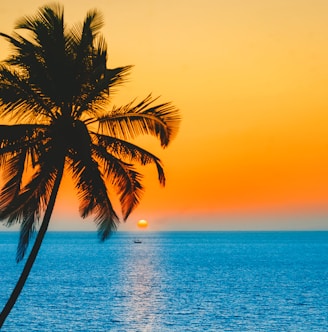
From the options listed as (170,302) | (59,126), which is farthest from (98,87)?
(170,302)

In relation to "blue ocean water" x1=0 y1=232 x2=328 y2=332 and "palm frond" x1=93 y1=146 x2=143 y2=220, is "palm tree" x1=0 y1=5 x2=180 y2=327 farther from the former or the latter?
"blue ocean water" x1=0 y1=232 x2=328 y2=332

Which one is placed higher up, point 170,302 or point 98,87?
point 98,87

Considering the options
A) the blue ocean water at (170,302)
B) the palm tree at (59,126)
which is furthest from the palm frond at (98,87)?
the blue ocean water at (170,302)

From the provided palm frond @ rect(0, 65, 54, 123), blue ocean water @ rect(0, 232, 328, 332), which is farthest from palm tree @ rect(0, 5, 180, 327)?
blue ocean water @ rect(0, 232, 328, 332)

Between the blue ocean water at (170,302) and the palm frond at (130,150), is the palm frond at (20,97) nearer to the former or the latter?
the palm frond at (130,150)

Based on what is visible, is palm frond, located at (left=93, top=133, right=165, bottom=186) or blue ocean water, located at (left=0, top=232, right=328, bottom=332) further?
blue ocean water, located at (left=0, top=232, right=328, bottom=332)

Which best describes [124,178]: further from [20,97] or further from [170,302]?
[170,302]

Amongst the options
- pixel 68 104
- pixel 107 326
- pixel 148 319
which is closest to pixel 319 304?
pixel 148 319

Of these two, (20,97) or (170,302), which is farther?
(170,302)

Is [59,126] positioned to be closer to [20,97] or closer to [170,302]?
[20,97]

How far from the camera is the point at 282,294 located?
264 ft

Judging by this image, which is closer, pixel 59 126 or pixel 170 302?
pixel 59 126

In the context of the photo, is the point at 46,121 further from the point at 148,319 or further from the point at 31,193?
the point at 148,319

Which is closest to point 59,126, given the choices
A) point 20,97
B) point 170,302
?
point 20,97
